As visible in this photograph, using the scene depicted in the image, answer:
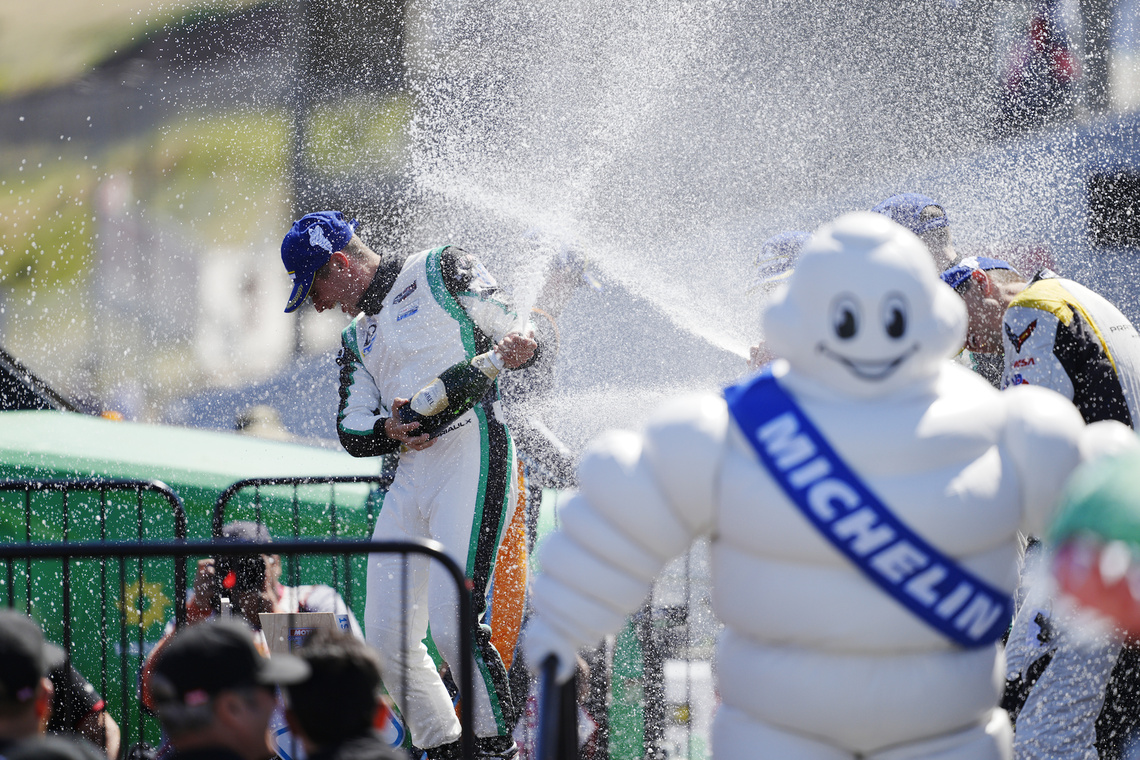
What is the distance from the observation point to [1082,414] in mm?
3033

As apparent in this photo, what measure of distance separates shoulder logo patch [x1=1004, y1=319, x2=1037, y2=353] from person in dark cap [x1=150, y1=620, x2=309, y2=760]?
6.64 ft

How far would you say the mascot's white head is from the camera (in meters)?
2.07

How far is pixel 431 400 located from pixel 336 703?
1.67 m

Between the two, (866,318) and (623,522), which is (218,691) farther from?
(866,318)

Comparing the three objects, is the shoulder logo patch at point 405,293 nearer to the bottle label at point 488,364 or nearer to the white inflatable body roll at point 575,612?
the bottle label at point 488,364

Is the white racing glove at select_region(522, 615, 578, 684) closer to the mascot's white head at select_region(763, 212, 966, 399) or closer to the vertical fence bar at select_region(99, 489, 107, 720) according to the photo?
the mascot's white head at select_region(763, 212, 966, 399)

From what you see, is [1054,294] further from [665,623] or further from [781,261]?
[665,623]

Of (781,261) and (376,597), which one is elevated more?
(781,261)

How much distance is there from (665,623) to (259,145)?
37.4 ft

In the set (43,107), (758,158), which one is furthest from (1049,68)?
(43,107)

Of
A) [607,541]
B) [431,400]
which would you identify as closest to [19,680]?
[607,541]

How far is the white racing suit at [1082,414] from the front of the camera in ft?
9.86

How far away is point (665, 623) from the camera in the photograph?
4.32m

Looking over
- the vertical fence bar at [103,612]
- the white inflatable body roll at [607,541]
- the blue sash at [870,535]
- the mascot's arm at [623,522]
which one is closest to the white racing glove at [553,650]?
the mascot's arm at [623,522]
